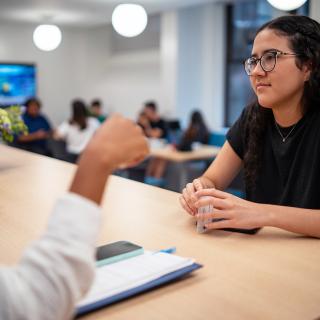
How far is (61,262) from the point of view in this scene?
25.0 inches

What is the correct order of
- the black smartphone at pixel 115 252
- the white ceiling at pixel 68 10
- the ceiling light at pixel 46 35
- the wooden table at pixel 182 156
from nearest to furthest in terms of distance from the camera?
the black smartphone at pixel 115 252
the wooden table at pixel 182 156
the ceiling light at pixel 46 35
the white ceiling at pixel 68 10

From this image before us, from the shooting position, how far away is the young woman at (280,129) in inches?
58.5

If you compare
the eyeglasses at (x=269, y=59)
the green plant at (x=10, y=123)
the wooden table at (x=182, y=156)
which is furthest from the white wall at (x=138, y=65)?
the eyeglasses at (x=269, y=59)

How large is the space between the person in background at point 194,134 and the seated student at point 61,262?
404 centimetres

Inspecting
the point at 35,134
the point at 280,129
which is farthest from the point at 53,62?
the point at 280,129

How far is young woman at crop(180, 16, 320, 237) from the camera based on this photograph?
4.87ft

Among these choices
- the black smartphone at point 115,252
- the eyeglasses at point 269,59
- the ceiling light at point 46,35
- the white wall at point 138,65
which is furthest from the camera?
the white wall at point 138,65

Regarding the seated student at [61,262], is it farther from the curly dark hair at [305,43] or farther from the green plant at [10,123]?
the green plant at [10,123]

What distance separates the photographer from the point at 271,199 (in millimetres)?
1719

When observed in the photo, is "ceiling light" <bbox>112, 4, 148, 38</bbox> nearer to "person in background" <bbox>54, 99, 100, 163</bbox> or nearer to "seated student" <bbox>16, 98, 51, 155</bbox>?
"person in background" <bbox>54, 99, 100, 163</bbox>

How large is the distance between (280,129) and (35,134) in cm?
528

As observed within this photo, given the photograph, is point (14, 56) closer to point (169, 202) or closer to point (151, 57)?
point (151, 57)

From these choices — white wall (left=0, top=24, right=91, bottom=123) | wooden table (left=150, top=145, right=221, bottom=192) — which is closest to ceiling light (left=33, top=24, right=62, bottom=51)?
wooden table (left=150, top=145, right=221, bottom=192)

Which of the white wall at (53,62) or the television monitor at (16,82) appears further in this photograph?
the white wall at (53,62)
